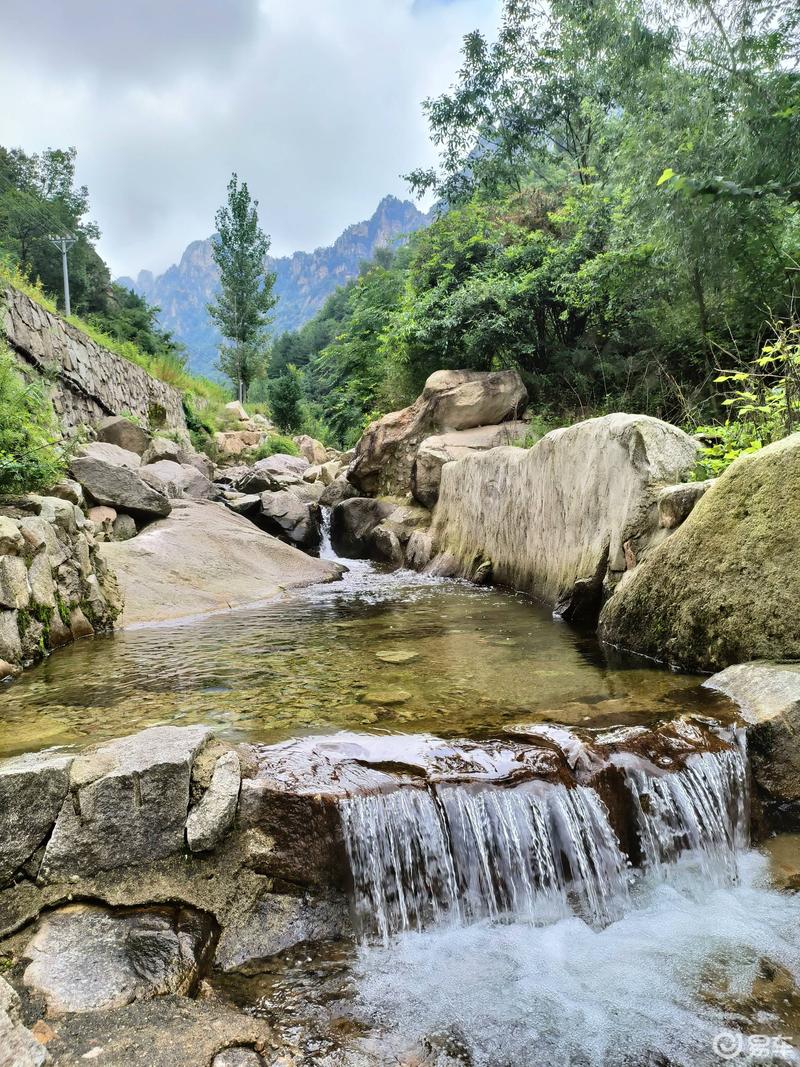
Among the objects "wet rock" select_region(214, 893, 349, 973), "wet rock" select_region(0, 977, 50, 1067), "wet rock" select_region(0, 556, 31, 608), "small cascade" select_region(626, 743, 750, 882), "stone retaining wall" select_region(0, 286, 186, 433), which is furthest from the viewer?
"stone retaining wall" select_region(0, 286, 186, 433)

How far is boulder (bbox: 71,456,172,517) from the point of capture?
7.95m

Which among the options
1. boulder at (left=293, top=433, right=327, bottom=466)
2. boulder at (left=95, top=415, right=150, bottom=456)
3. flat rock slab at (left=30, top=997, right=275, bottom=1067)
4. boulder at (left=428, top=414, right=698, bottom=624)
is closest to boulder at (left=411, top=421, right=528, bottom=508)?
boulder at (left=428, top=414, right=698, bottom=624)

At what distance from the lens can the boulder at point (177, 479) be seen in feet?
34.2

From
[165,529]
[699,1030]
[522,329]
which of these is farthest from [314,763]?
[522,329]

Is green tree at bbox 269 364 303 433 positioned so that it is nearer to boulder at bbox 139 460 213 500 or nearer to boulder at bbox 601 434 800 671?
boulder at bbox 139 460 213 500

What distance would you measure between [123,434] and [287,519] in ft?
12.5

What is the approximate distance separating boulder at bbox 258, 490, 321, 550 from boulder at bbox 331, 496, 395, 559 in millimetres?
586

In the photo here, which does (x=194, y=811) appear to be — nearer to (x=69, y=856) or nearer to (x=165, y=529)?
(x=69, y=856)

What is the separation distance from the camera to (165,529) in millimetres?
8266

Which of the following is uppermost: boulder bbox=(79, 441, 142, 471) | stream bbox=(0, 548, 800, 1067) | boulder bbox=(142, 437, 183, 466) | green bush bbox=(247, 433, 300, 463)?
green bush bbox=(247, 433, 300, 463)

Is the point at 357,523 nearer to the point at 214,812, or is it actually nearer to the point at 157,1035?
the point at 214,812

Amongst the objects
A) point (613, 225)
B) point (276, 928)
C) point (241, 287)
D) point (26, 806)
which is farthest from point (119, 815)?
point (241, 287)

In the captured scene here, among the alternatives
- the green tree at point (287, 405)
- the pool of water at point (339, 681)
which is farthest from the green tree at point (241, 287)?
the pool of water at point (339, 681)

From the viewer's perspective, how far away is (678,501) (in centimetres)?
485
